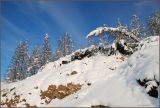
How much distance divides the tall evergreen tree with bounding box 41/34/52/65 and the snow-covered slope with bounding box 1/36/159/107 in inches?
1702

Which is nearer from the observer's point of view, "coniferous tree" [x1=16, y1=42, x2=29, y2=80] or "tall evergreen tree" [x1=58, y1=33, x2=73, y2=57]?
"coniferous tree" [x1=16, y1=42, x2=29, y2=80]

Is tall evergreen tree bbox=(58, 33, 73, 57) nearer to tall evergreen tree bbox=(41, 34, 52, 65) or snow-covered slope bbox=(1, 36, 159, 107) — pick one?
tall evergreen tree bbox=(41, 34, 52, 65)

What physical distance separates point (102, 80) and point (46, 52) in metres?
51.4

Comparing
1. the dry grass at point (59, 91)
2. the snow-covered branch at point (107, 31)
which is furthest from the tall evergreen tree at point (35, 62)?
the dry grass at point (59, 91)

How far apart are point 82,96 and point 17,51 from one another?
2096 inches

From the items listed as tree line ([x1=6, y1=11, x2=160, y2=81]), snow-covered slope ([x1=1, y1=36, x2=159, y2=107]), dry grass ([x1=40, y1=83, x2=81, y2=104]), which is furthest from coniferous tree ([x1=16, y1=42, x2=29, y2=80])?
dry grass ([x1=40, y1=83, x2=81, y2=104])

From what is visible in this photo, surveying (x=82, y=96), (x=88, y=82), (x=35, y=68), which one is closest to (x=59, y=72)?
(x=88, y=82)

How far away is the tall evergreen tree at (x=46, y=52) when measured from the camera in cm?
6806

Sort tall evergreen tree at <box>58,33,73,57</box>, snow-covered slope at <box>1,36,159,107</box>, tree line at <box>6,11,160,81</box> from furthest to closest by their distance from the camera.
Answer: tall evergreen tree at <box>58,33,73,57</box> → tree line at <box>6,11,160,81</box> → snow-covered slope at <box>1,36,159,107</box>

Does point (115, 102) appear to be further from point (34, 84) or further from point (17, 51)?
point (17, 51)

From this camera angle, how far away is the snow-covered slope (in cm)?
1513

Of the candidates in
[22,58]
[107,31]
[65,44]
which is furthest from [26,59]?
[107,31]

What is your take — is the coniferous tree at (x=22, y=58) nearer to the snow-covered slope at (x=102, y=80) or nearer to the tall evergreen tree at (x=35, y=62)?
the tall evergreen tree at (x=35, y=62)

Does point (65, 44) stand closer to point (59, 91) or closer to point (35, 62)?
point (35, 62)
